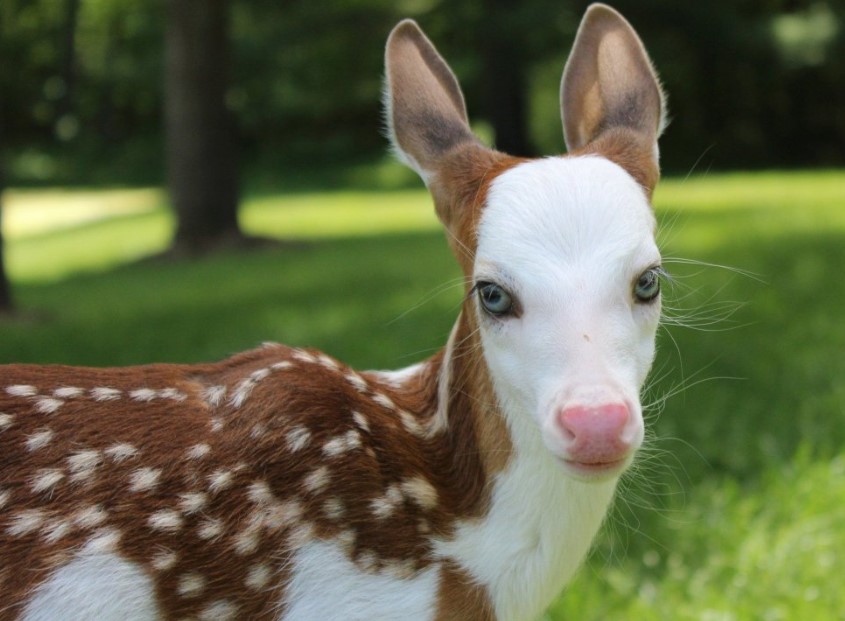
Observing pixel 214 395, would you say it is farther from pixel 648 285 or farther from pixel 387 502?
pixel 648 285

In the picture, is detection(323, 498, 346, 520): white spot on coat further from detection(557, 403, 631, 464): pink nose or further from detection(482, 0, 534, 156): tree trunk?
detection(482, 0, 534, 156): tree trunk

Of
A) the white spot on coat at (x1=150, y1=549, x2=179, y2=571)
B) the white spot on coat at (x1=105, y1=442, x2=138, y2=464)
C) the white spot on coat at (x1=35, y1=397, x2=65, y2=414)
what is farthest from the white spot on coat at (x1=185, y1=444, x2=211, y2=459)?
the white spot on coat at (x1=35, y1=397, x2=65, y2=414)

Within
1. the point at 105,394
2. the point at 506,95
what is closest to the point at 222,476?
the point at 105,394

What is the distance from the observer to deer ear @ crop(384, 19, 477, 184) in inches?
119

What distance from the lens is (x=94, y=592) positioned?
2453 millimetres

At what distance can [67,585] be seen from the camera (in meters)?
2.45

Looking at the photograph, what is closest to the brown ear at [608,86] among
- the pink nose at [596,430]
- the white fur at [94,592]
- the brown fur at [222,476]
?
the brown fur at [222,476]

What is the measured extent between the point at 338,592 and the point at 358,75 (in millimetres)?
27033

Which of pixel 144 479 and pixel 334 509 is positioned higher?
pixel 144 479

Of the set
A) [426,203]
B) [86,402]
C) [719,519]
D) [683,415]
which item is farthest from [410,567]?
[426,203]

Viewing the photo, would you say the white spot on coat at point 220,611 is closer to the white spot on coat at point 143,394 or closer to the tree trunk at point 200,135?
the white spot on coat at point 143,394

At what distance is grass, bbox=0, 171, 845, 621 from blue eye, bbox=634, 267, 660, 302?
0.45 m

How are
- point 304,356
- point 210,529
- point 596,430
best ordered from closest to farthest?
point 596,430, point 210,529, point 304,356

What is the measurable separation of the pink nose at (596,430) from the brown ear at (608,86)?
947 millimetres
